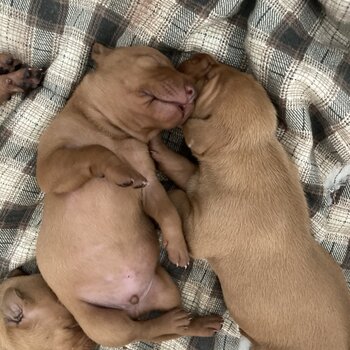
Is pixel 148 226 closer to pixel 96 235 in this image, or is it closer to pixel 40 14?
pixel 96 235

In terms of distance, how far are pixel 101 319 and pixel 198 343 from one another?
0.75m

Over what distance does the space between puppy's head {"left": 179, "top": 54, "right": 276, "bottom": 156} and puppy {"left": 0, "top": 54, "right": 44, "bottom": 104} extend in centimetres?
103

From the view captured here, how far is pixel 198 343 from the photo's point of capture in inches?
137

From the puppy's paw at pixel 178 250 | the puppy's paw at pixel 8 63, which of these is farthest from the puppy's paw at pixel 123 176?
the puppy's paw at pixel 8 63

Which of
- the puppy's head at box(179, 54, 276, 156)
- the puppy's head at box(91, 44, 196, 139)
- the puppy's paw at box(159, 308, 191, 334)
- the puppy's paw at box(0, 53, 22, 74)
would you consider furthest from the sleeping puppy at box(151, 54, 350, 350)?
the puppy's paw at box(0, 53, 22, 74)

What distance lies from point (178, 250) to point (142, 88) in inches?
34.6

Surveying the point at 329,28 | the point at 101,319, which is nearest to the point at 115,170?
the point at 101,319

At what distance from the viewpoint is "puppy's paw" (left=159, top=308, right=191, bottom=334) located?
3.18 metres

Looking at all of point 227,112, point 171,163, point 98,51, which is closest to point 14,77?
point 98,51

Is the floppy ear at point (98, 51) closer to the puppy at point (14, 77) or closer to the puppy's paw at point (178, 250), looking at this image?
the puppy at point (14, 77)

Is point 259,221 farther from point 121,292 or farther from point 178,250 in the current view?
point 121,292

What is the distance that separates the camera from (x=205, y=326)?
3.31 metres

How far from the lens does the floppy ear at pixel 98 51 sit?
3.04 metres

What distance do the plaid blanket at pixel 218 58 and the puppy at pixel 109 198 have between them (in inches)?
10.3
